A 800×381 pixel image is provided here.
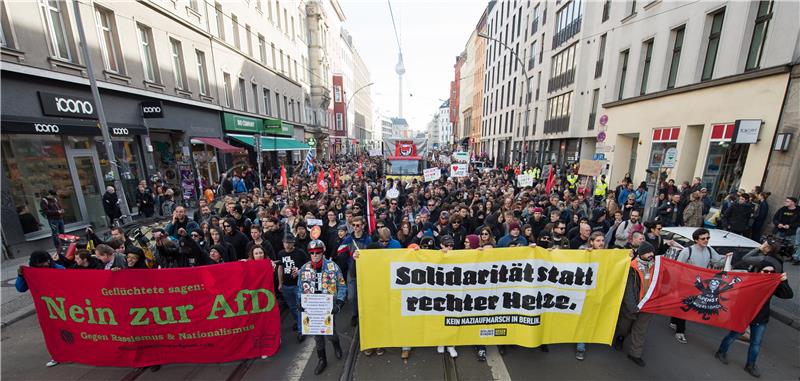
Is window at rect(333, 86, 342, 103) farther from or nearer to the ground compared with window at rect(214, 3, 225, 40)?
farther from the ground

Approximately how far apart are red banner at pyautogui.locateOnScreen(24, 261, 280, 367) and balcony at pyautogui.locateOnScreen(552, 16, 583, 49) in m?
24.4

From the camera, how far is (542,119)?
2592 centimetres

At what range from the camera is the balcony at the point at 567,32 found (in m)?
19.9

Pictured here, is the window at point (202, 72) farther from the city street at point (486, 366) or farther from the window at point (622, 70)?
the window at point (622, 70)

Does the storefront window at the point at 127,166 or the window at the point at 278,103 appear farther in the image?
the window at the point at 278,103

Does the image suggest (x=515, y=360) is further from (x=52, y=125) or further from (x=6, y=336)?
(x=52, y=125)

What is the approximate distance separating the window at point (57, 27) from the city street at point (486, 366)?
926 cm

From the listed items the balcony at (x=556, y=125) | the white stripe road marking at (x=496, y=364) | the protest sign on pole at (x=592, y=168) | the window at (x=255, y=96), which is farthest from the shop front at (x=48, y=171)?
the balcony at (x=556, y=125)

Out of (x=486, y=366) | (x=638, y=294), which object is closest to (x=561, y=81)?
(x=638, y=294)

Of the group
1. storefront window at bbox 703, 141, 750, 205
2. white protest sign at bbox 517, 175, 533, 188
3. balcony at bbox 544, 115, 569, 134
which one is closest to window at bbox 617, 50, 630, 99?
balcony at bbox 544, 115, 569, 134

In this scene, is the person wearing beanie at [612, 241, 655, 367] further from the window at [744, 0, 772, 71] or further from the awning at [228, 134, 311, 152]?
the awning at [228, 134, 311, 152]

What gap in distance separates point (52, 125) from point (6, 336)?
659cm

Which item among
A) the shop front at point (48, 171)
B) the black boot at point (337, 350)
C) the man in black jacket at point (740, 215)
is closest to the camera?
the black boot at point (337, 350)

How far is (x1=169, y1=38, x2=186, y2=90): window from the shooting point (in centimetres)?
1419
